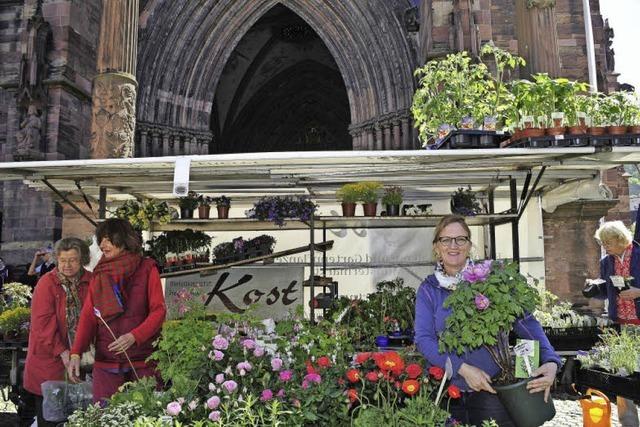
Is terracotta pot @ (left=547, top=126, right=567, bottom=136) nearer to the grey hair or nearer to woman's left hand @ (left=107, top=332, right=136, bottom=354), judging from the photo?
woman's left hand @ (left=107, top=332, right=136, bottom=354)

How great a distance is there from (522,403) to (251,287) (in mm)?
5736

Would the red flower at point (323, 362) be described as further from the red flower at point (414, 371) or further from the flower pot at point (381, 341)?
the flower pot at point (381, 341)

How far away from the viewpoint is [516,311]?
2.20 m

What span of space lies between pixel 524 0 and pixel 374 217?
5694 millimetres

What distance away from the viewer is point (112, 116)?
325 inches

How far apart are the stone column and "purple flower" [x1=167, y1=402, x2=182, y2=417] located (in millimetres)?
6591

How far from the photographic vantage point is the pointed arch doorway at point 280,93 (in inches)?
643

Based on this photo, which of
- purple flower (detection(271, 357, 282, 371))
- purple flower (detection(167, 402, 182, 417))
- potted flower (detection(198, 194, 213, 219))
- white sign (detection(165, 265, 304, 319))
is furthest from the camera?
white sign (detection(165, 265, 304, 319))

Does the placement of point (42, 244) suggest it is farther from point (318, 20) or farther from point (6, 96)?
point (318, 20)

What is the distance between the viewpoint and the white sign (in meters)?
7.53

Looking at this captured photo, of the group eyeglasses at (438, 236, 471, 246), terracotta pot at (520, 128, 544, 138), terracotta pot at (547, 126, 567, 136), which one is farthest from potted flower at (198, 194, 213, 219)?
eyeglasses at (438, 236, 471, 246)

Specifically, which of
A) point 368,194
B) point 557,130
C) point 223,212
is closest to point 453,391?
point 557,130

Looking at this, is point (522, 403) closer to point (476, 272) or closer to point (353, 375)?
point (476, 272)

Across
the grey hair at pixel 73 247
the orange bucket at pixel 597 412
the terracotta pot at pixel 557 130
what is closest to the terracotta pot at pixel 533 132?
the terracotta pot at pixel 557 130
